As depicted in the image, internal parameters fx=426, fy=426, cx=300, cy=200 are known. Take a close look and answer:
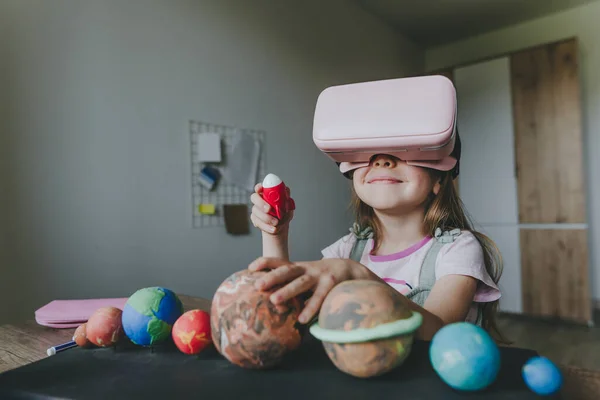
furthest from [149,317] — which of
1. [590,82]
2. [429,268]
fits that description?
[590,82]

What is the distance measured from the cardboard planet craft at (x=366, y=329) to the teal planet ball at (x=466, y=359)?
0.03 m

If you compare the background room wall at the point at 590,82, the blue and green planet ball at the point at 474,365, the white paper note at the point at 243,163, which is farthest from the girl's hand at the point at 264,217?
the background room wall at the point at 590,82

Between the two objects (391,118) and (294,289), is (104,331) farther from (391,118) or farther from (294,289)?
(391,118)

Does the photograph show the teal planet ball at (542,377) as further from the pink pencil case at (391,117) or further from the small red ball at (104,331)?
the small red ball at (104,331)


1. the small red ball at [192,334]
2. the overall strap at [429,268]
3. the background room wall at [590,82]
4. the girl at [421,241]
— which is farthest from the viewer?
the background room wall at [590,82]

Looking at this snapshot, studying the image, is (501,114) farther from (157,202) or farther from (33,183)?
(33,183)

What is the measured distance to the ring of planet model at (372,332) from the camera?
15.2 inches

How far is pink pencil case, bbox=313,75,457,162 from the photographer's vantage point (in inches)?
24.8

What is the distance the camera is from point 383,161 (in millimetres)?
791

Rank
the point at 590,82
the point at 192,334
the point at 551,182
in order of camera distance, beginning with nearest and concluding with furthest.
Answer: the point at 192,334 → the point at 551,182 → the point at 590,82

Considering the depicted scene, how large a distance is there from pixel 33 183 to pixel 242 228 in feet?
3.19

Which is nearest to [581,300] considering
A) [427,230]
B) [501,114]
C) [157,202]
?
[501,114]

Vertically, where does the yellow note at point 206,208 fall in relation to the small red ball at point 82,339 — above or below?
above

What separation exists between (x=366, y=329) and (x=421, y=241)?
55cm
